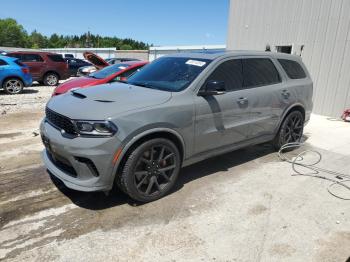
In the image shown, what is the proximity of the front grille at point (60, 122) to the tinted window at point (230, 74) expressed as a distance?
1.93m

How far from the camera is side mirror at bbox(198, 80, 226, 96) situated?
425cm

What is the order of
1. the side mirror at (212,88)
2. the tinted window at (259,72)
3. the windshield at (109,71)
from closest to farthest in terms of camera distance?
A: the side mirror at (212,88), the tinted window at (259,72), the windshield at (109,71)

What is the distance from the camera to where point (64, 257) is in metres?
3.02

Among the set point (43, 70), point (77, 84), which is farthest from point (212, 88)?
point (43, 70)

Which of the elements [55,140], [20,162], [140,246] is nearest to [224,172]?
[140,246]

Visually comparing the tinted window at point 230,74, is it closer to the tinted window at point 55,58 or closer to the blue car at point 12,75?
the blue car at point 12,75

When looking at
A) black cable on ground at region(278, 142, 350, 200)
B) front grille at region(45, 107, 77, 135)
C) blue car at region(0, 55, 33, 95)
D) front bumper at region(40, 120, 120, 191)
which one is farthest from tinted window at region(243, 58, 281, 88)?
blue car at region(0, 55, 33, 95)

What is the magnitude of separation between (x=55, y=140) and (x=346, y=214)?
3.51 meters

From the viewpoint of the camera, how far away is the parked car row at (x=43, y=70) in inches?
335

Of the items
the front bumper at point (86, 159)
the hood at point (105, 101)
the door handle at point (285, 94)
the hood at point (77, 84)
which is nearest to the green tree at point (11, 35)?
the hood at point (77, 84)

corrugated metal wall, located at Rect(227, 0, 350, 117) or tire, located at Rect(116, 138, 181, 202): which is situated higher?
corrugated metal wall, located at Rect(227, 0, 350, 117)

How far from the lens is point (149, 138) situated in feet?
12.8

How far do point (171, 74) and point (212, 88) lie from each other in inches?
28.6

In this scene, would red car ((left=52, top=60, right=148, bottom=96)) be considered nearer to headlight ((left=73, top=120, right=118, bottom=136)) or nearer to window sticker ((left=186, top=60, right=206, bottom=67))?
window sticker ((left=186, top=60, right=206, bottom=67))
